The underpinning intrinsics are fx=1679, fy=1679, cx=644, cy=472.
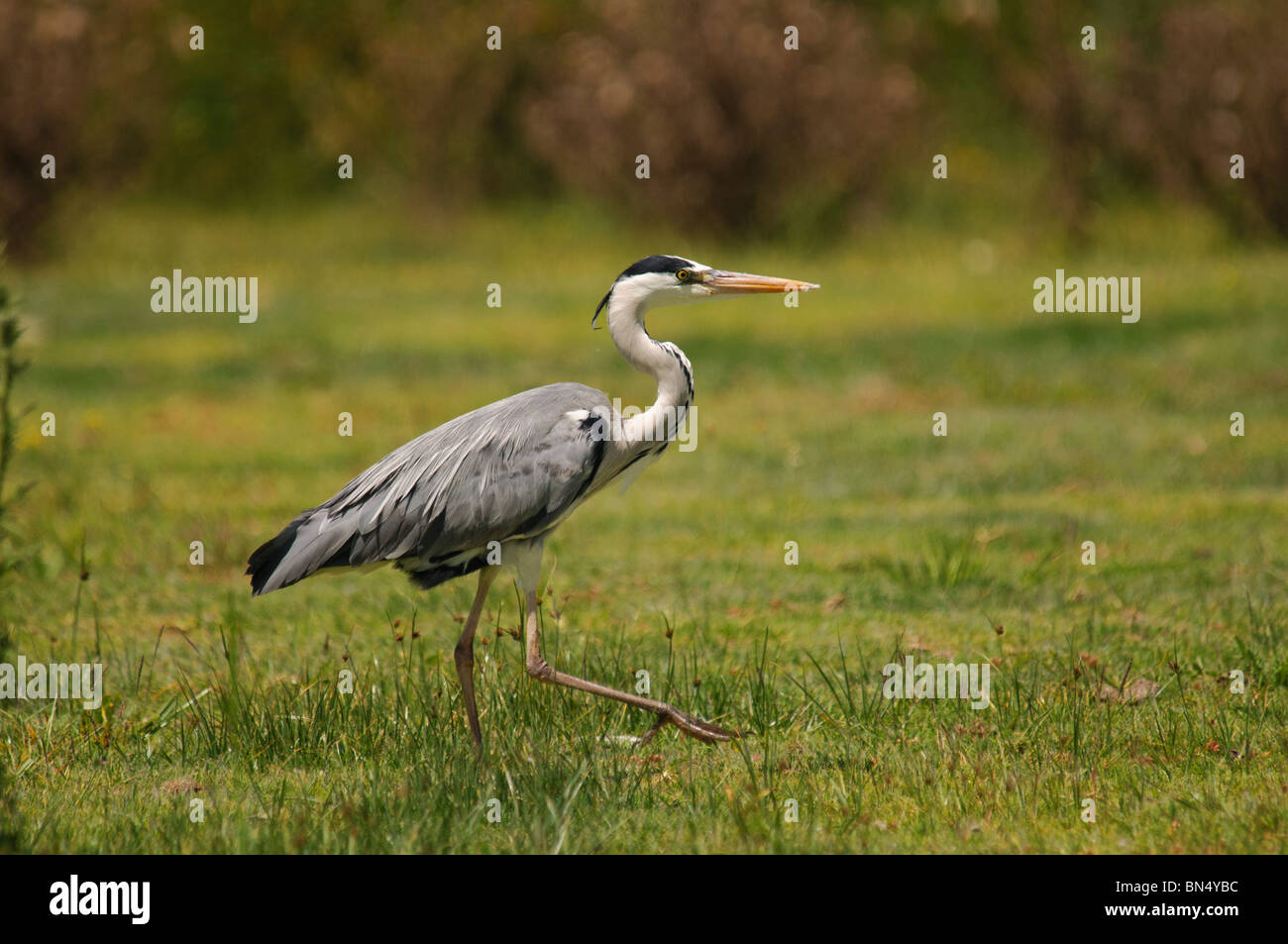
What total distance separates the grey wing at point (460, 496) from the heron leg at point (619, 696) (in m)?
0.34

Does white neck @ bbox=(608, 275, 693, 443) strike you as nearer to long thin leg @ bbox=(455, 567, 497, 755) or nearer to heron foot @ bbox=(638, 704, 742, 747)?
long thin leg @ bbox=(455, 567, 497, 755)

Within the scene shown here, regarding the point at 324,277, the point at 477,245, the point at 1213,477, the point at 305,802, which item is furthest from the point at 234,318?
the point at 305,802

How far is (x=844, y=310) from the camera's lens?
1512 centimetres

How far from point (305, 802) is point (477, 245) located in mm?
16141

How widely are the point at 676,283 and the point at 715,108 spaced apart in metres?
13.7

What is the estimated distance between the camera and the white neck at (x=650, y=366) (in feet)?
18.7

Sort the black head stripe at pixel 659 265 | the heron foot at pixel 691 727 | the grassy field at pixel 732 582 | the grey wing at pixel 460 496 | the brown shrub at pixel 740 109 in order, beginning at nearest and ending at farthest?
the grassy field at pixel 732 582 < the heron foot at pixel 691 727 < the grey wing at pixel 460 496 < the black head stripe at pixel 659 265 < the brown shrub at pixel 740 109

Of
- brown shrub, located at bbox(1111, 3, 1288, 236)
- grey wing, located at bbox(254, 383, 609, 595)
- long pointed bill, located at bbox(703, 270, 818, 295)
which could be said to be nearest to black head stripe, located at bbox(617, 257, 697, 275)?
long pointed bill, located at bbox(703, 270, 818, 295)

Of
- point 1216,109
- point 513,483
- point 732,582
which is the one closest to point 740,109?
point 1216,109

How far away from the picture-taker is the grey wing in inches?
222

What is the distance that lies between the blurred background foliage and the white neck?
41.2 feet

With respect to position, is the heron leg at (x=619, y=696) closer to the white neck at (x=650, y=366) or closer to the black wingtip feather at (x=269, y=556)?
the white neck at (x=650, y=366)

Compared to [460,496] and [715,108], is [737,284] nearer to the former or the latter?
[460,496]

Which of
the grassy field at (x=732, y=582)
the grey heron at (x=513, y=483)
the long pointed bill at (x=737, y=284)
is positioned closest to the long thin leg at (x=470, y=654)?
the grey heron at (x=513, y=483)
